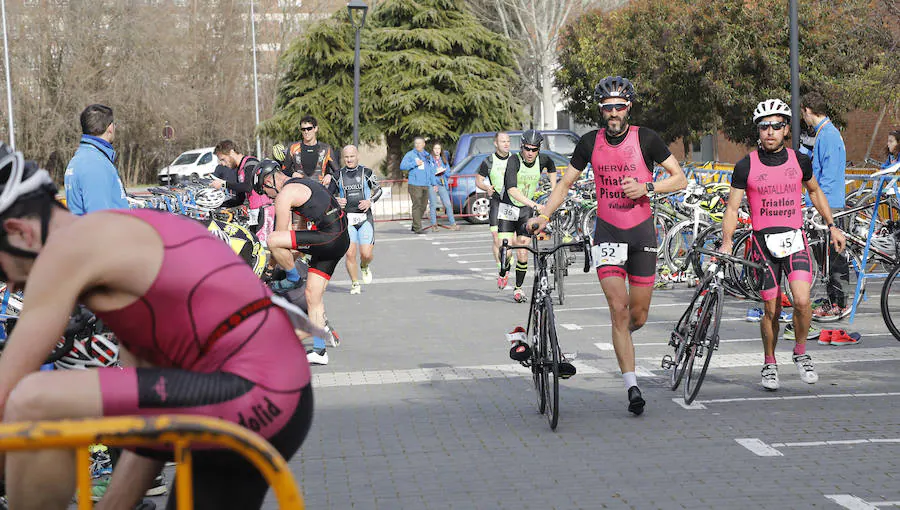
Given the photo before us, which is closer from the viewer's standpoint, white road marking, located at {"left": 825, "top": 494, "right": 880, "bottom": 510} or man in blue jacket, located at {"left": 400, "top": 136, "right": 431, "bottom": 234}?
white road marking, located at {"left": 825, "top": 494, "right": 880, "bottom": 510}

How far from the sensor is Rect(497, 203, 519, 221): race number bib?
13320 mm

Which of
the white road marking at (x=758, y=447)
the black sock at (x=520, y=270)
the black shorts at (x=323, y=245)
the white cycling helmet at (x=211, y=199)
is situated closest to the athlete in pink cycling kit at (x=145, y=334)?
the white road marking at (x=758, y=447)

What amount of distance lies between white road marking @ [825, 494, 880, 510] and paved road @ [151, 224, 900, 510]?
14 millimetres

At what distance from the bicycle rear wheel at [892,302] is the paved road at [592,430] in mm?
181

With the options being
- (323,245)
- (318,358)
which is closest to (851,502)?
(318,358)

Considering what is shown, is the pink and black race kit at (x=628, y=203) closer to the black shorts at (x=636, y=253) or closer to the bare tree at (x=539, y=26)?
the black shorts at (x=636, y=253)

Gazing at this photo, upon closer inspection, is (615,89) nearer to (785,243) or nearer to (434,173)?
(785,243)

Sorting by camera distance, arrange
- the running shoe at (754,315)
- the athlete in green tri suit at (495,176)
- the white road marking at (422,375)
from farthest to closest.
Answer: the athlete in green tri suit at (495,176)
the running shoe at (754,315)
the white road marking at (422,375)

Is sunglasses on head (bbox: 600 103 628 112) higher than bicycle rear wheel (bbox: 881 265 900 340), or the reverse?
sunglasses on head (bbox: 600 103 628 112)

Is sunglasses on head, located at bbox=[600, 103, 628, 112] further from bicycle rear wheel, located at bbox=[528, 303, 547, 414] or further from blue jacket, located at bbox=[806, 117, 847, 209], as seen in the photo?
blue jacket, located at bbox=[806, 117, 847, 209]

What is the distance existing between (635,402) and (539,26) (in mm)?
39058

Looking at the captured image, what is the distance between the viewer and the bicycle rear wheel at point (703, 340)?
307 inches

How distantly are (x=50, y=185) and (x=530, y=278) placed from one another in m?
13.7

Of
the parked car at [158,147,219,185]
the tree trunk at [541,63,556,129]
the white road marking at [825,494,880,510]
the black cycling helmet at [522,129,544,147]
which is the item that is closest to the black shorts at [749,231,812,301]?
the white road marking at [825,494,880,510]
